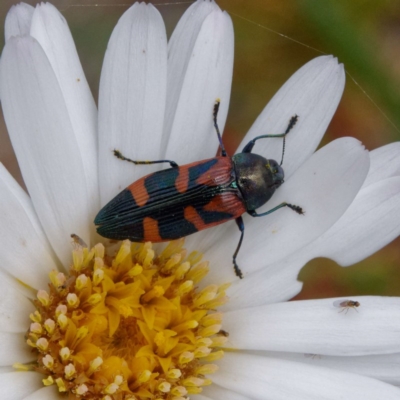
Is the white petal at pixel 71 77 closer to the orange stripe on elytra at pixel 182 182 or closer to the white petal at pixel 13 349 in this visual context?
the orange stripe on elytra at pixel 182 182

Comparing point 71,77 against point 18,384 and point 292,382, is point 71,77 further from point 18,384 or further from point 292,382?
point 292,382

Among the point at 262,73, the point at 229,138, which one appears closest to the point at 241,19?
the point at 262,73

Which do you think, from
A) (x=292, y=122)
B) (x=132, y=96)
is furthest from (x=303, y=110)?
(x=132, y=96)

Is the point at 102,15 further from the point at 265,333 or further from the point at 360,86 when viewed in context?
the point at 265,333

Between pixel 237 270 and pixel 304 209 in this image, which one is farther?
pixel 237 270

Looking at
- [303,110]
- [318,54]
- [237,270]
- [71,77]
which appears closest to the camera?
[71,77]

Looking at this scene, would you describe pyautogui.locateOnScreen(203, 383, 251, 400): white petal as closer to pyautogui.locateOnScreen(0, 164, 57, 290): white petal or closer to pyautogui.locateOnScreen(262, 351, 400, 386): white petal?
pyautogui.locateOnScreen(262, 351, 400, 386): white petal
